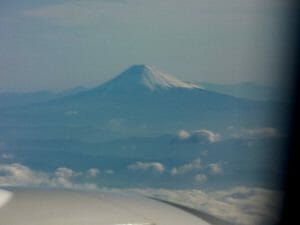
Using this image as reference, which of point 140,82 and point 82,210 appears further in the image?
point 140,82

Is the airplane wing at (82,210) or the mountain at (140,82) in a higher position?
the mountain at (140,82)

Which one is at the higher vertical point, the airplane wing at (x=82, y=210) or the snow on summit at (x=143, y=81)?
the snow on summit at (x=143, y=81)

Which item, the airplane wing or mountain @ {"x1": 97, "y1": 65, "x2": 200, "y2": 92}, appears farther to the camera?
mountain @ {"x1": 97, "y1": 65, "x2": 200, "y2": 92}

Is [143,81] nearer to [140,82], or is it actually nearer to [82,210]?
[140,82]

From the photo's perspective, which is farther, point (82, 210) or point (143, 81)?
point (143, 81)

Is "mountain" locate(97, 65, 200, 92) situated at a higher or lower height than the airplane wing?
higher


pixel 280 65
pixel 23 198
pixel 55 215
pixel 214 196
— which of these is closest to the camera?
pixel 55 215

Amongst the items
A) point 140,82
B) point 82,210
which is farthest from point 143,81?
point 82,210

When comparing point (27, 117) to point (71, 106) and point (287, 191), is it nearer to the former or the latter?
point (71, 106)

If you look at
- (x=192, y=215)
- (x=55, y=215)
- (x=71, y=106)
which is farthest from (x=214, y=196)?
(x=55, y=215)

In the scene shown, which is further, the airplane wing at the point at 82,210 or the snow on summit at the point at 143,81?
the snow on summit at the point at 143,81

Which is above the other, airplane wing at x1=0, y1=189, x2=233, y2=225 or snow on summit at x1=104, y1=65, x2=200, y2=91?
snow on summit at x1=104, y1=65, x2=200, y2=91
